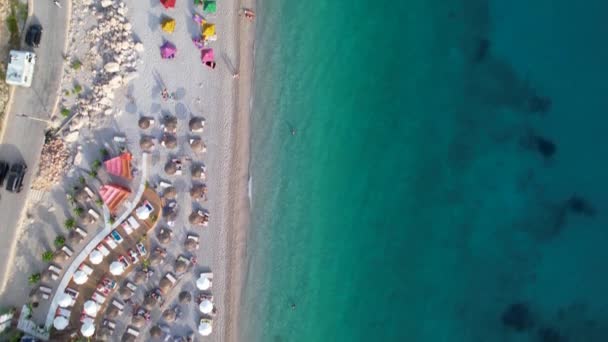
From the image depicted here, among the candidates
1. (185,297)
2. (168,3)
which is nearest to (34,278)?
(185,297)

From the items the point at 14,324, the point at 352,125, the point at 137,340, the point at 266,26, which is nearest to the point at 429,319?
the point at 352,125

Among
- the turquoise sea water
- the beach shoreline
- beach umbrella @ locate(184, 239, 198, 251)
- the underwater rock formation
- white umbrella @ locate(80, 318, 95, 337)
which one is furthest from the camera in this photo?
the underwater rock formation

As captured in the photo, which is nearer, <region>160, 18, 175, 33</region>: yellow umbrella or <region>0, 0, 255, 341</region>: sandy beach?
<region>0, 0, 255, 341</region>: sandy beach

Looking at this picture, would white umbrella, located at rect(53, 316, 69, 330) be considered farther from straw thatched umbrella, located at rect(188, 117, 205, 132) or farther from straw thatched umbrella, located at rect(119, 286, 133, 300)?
straw thatched umbrella, located at rect(188, 117, 205, 132)

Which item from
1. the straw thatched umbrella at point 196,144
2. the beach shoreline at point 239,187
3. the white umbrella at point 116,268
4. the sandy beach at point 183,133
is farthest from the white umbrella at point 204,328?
the straw thatched umbrella at point 196,144

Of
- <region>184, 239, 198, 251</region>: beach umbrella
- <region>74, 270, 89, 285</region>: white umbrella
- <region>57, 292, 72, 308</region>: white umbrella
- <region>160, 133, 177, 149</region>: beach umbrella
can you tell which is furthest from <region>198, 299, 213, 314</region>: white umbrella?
<region>160, 133, 177, 149</region>: beach umbrella

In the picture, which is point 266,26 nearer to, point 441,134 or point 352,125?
point 352,125

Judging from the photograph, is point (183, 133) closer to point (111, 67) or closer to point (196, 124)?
point (196, 124)
